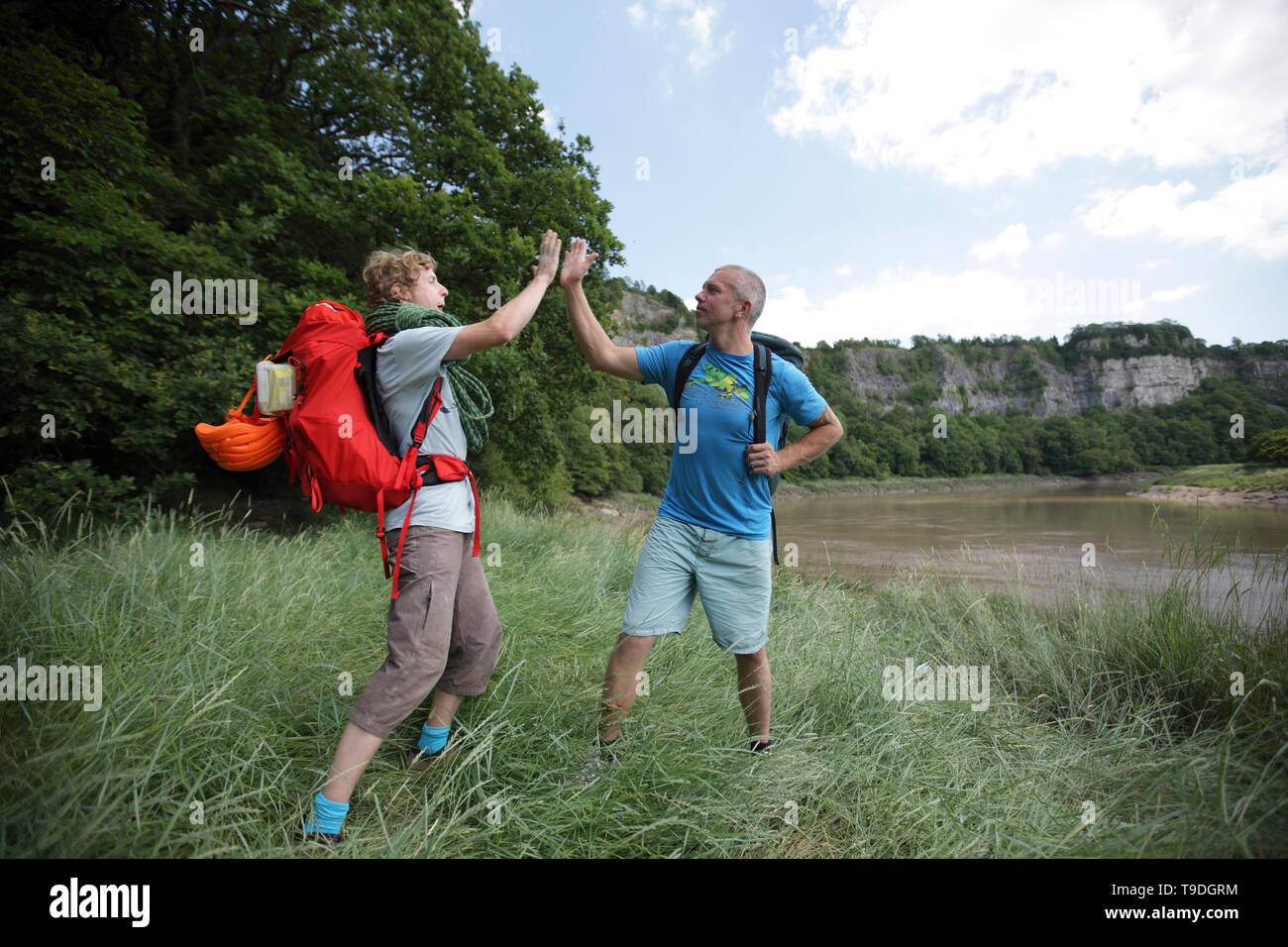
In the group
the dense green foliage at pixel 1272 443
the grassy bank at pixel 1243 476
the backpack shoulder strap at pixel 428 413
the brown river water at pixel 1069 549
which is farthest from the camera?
the grassy bank at pixel 1243 476

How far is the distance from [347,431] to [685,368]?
4.27 feet

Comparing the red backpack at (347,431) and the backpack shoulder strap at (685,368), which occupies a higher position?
the backpack shoulder strap at (685,368)

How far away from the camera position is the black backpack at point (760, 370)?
7.73 feet

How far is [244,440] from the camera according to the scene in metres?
1.88

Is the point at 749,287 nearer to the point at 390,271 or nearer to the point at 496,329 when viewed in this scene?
the point at 496,329

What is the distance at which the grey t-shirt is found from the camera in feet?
6.02

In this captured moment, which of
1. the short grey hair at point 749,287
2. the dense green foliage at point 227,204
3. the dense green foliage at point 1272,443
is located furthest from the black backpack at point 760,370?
the dense green foliage at point 1272,443

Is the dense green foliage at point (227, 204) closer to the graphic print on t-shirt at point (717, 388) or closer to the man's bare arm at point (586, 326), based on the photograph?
the man's bare arm at point (586, 326)

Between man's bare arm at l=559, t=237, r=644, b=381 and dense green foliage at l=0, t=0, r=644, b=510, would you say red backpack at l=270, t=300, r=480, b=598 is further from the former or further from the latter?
dense green foliage at l=0, t=0, r=644, b=510

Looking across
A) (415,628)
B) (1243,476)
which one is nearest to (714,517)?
(415,628)

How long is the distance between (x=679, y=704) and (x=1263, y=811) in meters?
1.95

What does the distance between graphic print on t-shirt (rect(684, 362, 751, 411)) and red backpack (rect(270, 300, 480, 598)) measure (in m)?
1.01

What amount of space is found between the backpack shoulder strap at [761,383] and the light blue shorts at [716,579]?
0.44 m
